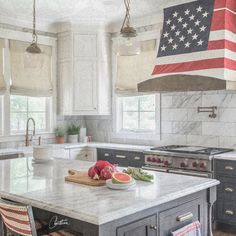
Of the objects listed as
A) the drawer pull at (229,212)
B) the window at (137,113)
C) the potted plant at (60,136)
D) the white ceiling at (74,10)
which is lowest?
the drawer pull at (229,212)

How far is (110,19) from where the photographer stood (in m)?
5.89

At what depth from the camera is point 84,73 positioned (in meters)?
5.95

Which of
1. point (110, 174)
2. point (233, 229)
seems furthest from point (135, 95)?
point (110, 174)

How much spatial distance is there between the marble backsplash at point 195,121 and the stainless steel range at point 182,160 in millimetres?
212

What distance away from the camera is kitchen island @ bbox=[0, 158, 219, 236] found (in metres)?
1.88

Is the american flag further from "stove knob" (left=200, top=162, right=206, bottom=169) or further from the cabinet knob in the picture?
the cabinet knob

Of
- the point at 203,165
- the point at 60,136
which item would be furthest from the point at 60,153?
the point at 203,165

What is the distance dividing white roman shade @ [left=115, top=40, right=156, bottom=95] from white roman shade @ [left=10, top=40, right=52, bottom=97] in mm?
1150

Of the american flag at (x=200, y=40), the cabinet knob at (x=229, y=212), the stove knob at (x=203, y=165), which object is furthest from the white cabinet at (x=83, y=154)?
the cabinet knob at (x=229, y=212)

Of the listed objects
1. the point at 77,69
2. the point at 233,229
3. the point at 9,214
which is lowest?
the point at 233,229

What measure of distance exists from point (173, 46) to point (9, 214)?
319 cm

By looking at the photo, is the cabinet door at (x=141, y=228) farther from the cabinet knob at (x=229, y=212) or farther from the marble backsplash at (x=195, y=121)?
the marble backsplash at (x=195, y=121)

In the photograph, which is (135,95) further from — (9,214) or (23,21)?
(9,214)

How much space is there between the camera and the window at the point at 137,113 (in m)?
5.78
